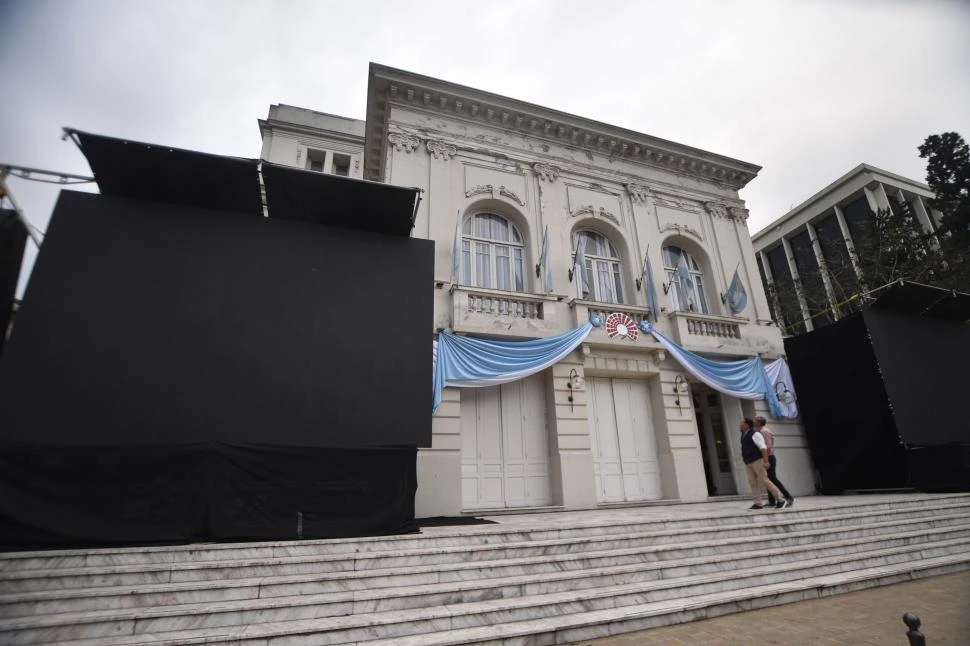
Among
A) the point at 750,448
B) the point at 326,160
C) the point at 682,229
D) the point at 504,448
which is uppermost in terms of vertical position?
the point at 326,160

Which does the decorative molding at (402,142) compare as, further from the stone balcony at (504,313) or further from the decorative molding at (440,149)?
the stone balcony at (504,313)

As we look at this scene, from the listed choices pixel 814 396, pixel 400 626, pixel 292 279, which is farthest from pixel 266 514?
pixel 814 396

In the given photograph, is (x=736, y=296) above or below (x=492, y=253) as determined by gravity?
below

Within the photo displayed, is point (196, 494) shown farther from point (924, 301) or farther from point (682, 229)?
point (924, 301)

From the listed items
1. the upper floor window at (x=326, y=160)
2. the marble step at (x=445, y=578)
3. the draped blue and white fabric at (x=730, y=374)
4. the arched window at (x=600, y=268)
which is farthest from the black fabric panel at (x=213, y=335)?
the upper floor window at (x=326, y=160)

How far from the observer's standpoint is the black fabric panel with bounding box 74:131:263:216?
22.5 feet

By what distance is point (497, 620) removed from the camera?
4395mm

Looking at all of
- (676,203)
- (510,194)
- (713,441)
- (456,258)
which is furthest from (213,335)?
(676,203)

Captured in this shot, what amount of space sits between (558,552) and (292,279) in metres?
6.20

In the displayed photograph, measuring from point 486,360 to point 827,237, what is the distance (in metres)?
32.9

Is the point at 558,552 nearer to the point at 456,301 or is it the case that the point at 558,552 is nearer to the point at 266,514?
the point at 266,514

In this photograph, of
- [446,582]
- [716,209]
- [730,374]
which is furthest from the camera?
[716,209]

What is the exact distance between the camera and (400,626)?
4125 millimetres

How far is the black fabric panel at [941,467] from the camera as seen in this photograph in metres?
10.3
